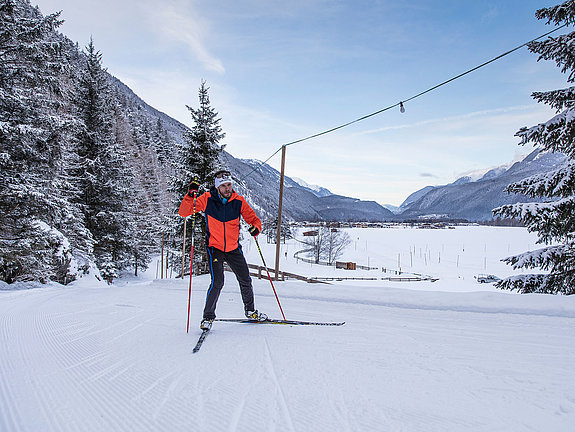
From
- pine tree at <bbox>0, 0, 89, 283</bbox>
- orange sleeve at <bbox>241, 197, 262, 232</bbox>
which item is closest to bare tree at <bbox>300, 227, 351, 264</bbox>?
pine tree at <bbox>0, 0, 89, 283</bbox>

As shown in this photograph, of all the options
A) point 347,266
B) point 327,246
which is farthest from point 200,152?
point 327,246

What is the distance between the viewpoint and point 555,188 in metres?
6.15

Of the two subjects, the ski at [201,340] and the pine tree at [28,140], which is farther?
the pine tree at [28,140]

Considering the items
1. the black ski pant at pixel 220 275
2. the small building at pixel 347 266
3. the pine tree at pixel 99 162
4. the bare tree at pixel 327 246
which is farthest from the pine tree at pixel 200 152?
the bare tree at pixel 327 246

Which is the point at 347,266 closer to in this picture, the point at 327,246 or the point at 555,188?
the point at 327,246

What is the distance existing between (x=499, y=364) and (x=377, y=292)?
342 cm

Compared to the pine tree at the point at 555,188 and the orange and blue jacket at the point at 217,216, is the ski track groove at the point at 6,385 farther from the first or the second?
the pine tree at the point at 555,188

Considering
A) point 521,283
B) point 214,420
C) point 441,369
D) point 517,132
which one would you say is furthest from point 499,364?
point 517,132

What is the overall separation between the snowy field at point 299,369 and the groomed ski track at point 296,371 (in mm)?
13

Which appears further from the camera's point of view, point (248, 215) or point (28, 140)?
point (28, 140)

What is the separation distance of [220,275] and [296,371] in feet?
6.09

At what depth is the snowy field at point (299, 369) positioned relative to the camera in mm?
1941

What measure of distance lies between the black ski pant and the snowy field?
1.15 feet

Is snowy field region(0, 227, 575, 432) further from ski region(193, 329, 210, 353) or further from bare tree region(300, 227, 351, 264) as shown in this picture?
bare tree region(300, 227, 351, 264)
